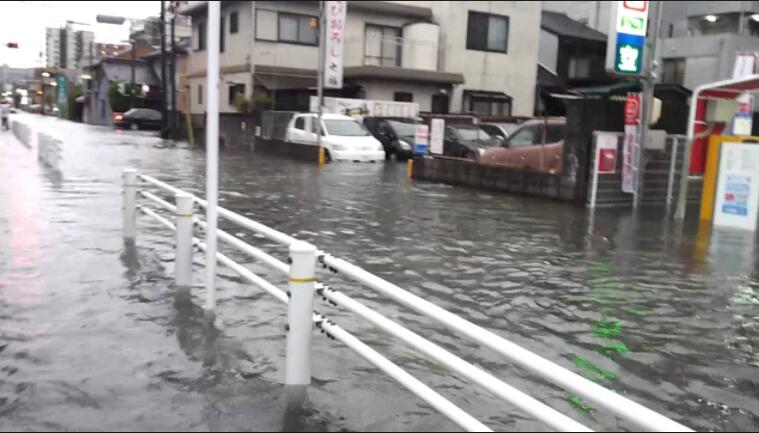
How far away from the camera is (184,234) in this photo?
6.02 m

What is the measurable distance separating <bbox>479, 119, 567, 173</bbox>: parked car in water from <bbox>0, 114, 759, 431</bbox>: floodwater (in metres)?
2.83

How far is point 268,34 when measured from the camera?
3272 cm

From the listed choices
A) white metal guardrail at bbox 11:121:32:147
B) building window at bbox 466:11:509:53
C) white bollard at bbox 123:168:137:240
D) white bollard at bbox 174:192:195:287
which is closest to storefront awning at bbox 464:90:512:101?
building window at bbox 466:11:509:53

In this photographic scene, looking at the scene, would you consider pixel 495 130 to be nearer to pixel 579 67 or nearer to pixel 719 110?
pixel 719 110

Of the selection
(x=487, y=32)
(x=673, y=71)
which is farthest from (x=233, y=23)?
(x=673, y=71)

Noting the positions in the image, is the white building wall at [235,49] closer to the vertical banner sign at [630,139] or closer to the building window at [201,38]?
the building window at [201,38]

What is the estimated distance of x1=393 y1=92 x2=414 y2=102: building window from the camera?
33156 mm

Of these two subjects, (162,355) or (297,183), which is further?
(297,183)

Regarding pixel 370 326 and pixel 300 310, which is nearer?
pixel 300 310

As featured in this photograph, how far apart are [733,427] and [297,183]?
1318 cm

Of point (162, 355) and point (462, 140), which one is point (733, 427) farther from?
point (462, 140)

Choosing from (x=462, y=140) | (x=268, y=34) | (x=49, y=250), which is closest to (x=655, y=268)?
(x=49, y=250)

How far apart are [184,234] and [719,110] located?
10.4m

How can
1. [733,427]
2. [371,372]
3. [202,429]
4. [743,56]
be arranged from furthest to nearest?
[743,56] < [371,372] < [733,427] < [202,429]
